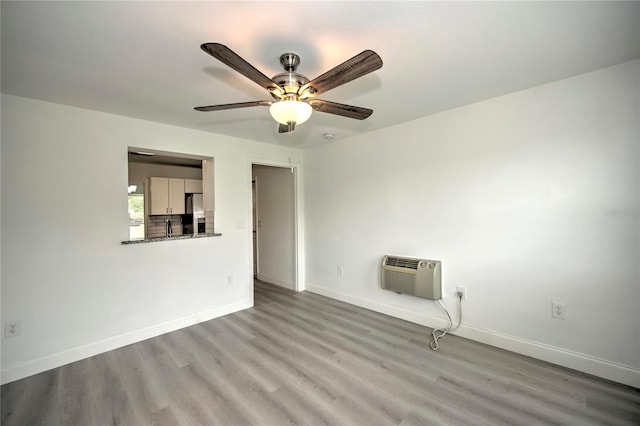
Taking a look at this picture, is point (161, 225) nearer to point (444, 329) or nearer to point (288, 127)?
point (288, 127)

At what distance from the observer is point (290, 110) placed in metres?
1.58

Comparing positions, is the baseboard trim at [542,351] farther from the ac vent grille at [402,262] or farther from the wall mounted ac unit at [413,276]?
the ac vent grille at [402,262]

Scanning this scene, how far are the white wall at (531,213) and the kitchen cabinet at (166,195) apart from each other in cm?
386

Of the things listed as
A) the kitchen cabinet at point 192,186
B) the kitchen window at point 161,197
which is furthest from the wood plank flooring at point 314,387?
the kitchen cabinet at point 192,186

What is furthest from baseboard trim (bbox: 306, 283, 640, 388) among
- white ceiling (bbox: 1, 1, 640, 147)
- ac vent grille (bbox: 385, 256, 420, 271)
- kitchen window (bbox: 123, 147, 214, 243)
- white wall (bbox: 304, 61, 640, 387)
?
kitchen window (bbox: 123, 147, 214, 243)

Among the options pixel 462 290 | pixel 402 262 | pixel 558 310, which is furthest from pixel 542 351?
pixel 402 262

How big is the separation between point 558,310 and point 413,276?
1.22 m

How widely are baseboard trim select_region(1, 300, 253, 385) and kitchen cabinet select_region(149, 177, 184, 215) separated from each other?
2642mm

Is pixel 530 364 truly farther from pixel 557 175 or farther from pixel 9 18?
pixel 9 18

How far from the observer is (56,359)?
2.44 metres

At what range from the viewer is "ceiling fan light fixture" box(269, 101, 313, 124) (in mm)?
1573

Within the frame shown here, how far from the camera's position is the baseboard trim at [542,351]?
6.65ft

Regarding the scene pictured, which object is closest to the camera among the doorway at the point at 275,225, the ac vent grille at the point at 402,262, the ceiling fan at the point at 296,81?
the ceiling fan at the point at 296,81

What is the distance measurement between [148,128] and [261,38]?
2.08m
